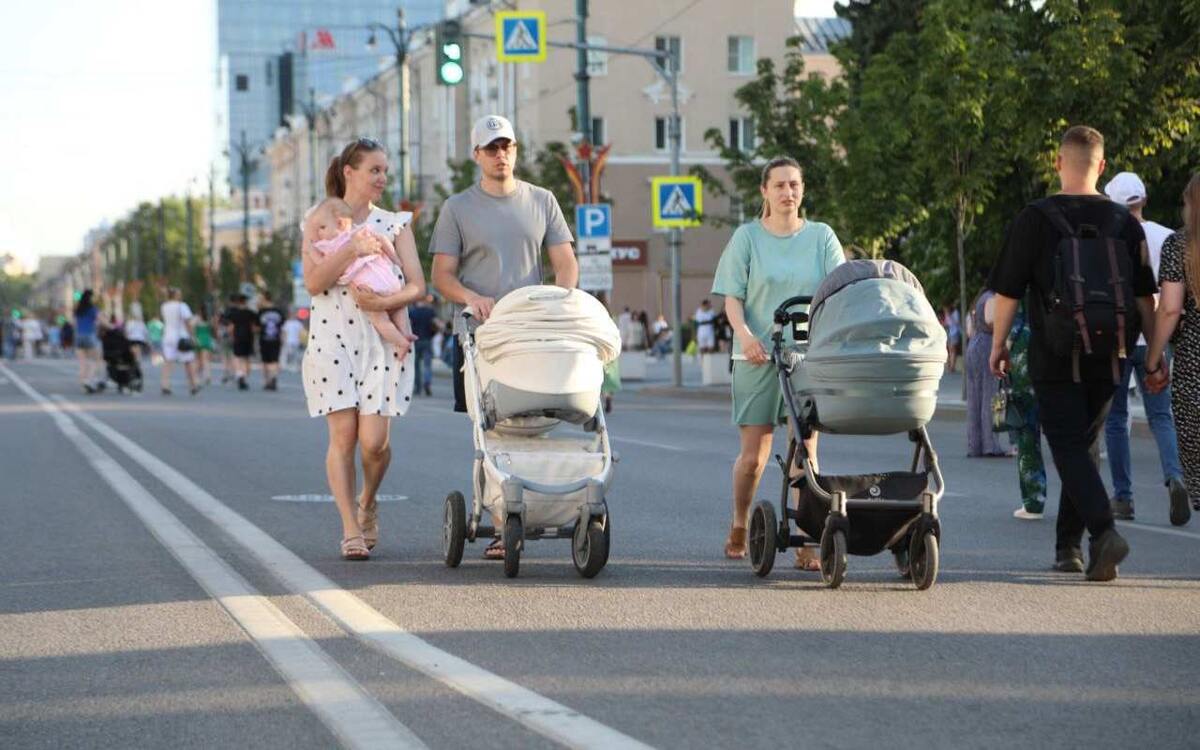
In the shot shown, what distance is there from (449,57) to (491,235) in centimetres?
1841

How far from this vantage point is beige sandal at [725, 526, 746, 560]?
30.5ft

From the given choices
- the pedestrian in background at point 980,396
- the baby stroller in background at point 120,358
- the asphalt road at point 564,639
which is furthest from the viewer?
the baby stroller in background at point 120,358

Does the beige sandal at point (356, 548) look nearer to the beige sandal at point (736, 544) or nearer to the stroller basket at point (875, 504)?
the beige sandal at point (736, 544)

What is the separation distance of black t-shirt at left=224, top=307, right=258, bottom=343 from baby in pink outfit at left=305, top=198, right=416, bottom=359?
2869 cm

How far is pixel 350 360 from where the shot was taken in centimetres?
930

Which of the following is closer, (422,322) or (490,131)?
(490,131)

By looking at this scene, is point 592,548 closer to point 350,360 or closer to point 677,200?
point 350,360

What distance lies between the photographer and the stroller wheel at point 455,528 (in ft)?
29.1

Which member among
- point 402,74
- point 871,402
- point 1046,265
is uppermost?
point 402,74

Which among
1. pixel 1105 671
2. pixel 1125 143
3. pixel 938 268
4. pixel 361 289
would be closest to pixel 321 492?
pixel 361 289

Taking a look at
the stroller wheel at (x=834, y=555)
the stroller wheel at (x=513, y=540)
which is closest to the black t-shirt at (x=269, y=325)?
the stroller wheel at (x=513, y=540)

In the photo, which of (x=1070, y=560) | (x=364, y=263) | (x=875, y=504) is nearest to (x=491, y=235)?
(x=364, y=263)

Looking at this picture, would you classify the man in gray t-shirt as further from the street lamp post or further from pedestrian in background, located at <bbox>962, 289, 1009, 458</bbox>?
the street lamp post

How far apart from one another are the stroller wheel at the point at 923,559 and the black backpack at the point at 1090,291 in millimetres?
1005
